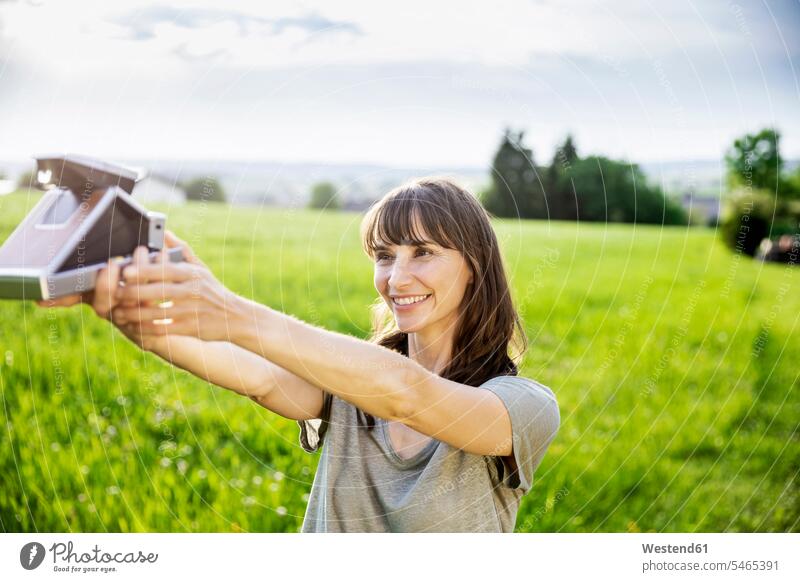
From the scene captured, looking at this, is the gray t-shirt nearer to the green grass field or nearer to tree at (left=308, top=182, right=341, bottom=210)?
the green grass field

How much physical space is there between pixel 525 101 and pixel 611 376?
112cm

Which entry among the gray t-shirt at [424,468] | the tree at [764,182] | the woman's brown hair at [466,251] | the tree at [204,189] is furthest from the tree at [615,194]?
the gray t-shirt at [424,468]

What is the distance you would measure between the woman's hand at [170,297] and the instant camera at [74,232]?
3 cm

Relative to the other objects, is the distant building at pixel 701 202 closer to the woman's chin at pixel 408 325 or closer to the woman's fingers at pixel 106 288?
the woman's chin at pixel 408 325

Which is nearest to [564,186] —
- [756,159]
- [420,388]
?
[756,159]

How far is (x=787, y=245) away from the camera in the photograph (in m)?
2.94

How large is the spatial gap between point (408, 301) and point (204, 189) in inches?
32.6

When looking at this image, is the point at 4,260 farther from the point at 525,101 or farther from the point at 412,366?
the point at 525,101

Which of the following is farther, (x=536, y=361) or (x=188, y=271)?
(x=536, y=361)

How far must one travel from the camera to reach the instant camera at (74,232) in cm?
86

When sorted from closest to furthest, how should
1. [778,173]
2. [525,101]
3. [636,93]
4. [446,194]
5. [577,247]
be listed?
[446,194]
[525,101]
[636,93]
[778,173]
[577,247]

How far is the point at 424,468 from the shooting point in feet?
4.28

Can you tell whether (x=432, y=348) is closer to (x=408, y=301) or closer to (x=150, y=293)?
(x=408, y=301)
